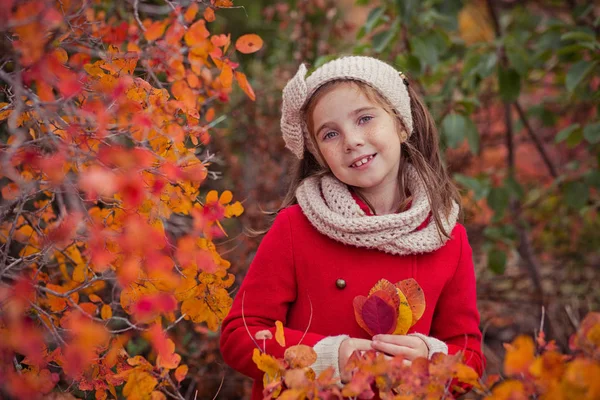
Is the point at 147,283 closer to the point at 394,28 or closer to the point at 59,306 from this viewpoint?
the point at 59,306

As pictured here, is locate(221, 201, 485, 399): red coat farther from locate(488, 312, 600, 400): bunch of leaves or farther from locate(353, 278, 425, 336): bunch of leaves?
locate(488, 312, 600, 400): bunch of leaves

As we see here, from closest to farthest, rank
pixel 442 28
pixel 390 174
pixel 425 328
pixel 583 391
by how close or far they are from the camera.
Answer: pixel 583 391
pixel 425 328
pixel 390 174
pixel 442 28

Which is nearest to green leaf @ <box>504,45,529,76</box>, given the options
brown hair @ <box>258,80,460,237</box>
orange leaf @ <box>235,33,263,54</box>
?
brown hair @ <box>258,80,460,237</box>

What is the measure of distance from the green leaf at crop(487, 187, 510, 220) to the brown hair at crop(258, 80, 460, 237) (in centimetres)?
132

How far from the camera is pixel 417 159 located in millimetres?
1804

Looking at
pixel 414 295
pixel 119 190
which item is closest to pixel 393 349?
pixel 414 295

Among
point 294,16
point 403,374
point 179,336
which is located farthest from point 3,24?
point 294,16

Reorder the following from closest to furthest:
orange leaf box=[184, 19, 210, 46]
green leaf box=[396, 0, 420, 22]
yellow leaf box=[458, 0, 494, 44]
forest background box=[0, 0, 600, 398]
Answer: forest background box=[0, 0, 600, 398]
orange leaf box=[184, 19, 210, 46]
green leaf box=[396, 0, 420, 22]
yellow leaf box=[458, 0, 494, 44]

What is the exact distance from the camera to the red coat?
160 cm

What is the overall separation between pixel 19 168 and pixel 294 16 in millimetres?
2156

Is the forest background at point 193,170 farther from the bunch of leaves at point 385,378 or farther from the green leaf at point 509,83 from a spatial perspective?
the bunch of leaves at point 385,378

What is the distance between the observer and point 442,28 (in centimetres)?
303

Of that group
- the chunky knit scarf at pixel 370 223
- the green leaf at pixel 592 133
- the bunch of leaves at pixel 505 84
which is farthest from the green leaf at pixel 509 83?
the chunky knit scarf at pixel 370 223

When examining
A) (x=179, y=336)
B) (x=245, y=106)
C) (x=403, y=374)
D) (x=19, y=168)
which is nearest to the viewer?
(x=403, y=374)
